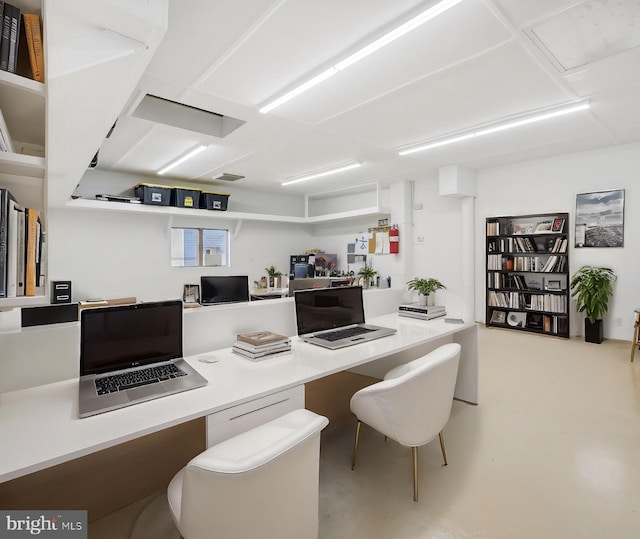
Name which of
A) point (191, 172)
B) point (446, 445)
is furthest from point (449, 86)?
point (191, 172)

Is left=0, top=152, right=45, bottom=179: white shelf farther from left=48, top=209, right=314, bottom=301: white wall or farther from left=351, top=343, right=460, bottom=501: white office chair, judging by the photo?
left=48, top=209, right=314, bottom=301: white wall

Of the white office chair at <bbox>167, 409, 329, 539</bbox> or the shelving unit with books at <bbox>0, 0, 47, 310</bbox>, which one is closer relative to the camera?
the white office chair at <bbox>167, 409, 329, 539</bbox>

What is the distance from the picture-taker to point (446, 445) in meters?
2.38

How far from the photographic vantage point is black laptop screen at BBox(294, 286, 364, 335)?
2.37 m

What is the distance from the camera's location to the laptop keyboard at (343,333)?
90.8 inches

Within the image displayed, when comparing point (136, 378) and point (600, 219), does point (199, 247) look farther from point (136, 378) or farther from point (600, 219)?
point (600, 219)

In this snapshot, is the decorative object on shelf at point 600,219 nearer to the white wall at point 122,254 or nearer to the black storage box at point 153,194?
the white wall at point 122,254

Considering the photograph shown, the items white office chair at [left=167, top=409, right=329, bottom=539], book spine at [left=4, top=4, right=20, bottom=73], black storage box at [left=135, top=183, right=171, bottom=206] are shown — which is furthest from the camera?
black storage box at [left=135, top=183, right=171, bottom=206]

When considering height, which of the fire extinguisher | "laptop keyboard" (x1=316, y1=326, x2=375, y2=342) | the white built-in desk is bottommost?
the white built-in desk

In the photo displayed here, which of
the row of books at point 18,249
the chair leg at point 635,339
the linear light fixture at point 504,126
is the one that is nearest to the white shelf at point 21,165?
the row of books at point 18,249

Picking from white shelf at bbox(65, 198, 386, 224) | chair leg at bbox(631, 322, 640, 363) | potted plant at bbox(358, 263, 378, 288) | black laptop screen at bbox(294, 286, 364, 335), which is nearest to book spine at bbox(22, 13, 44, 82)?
black laptop screen at bbox(294, 286, 364, 335)

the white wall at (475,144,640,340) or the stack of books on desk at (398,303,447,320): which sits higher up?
the white wall at (475,144,640,340)

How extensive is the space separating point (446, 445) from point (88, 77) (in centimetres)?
286

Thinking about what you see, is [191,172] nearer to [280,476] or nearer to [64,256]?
[64,256]
